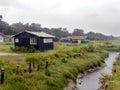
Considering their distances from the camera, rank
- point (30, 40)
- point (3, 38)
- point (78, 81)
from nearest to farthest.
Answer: point (78, 81), point (30, 40), point (3, 38)

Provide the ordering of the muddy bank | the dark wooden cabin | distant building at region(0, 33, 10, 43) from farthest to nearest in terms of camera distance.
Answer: distant building at region(0, 33, 10, 43) → the dark wooden cabin → the muddy bank

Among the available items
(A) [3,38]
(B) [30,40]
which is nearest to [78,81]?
(B) [30,40]

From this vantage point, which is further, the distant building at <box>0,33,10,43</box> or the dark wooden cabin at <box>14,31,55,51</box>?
the distant building at <box>0,33,10,43</box>

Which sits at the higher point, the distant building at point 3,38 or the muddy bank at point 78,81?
the distant building at point 3,38

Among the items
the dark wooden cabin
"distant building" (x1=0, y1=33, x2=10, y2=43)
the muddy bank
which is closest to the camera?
the muddy bank

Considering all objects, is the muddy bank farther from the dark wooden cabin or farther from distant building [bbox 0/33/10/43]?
distant building [bbox 0/33/10/43]

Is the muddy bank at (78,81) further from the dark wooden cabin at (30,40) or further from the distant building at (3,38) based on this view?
the distant building at (3,38)

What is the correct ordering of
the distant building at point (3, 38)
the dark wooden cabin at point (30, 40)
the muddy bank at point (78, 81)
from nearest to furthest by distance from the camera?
the muddy bank at point (78, 81) < the dark wooden cabin at point (30, 40) < the distant building at point (3, 38)

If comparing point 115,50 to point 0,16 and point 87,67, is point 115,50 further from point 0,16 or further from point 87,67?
point 0,16

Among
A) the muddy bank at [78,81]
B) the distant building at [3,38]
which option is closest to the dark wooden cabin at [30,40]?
the muddy bank at [78,81]

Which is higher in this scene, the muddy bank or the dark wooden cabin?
the dark wooden cabin

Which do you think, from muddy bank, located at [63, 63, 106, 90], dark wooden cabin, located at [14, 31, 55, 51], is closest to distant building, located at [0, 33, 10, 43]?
dark wooden cabin, located at [14, 31, 55, 51]

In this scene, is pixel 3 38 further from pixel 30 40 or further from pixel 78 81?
pixel 78 81

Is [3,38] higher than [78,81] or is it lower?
higher
